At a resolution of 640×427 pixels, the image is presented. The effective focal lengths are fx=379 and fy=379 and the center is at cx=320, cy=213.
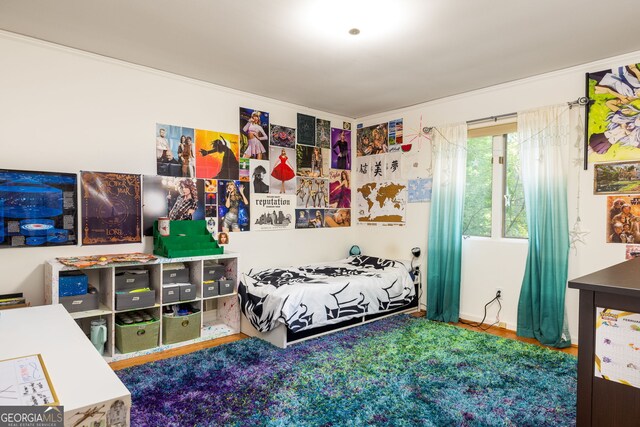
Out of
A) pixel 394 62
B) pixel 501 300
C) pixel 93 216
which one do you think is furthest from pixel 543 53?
pixel 93 216

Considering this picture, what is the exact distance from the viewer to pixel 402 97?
4207 millimetres

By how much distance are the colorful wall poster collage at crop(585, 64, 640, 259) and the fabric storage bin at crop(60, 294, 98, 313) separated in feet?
13.5

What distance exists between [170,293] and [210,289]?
14.2 inches

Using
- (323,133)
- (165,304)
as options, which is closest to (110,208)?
(165,304)

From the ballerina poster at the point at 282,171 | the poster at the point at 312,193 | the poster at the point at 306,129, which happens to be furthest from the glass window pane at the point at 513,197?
the ballerina poster at the point at 282,171

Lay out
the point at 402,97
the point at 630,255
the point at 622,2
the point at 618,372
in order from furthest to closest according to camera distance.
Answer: the point at 402,97 < the point at 630,255 < the point at 622,2 < the point at 618,372

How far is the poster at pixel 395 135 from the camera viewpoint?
15.1ft

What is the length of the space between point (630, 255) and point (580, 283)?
229 cm

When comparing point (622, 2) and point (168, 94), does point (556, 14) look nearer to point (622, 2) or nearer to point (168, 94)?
point (622, 2)

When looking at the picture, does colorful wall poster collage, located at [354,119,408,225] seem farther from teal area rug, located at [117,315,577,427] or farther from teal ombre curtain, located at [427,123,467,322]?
teal area rug, located at [117,315,577,427]

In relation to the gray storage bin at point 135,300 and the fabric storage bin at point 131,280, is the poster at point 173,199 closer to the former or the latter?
the fabric storage bin at point 131,280

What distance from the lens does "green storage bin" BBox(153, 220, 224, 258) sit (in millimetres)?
3218

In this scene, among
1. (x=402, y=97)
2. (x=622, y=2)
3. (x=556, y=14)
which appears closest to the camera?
(x=622, y=2)

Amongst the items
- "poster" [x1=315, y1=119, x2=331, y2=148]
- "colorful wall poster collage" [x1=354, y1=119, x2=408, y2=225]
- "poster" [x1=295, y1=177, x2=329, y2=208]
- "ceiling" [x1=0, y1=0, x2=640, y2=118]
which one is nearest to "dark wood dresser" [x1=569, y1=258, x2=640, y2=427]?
"ceiling" [x1=0, y1=0, x2=640, y2=118]
